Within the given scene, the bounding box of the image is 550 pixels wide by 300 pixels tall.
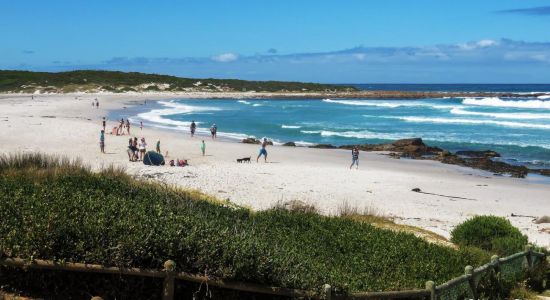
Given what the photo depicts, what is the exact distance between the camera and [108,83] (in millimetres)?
109438

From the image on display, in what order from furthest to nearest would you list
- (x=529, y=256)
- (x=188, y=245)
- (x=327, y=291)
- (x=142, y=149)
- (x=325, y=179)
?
(x=142, y=149), (x=325, y=179), (x=529, y=256), (x=327, y=291), (x=188, y=245)

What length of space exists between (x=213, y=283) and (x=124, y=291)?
93 cm

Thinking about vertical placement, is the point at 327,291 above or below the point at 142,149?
above

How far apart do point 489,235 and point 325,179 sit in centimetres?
1194

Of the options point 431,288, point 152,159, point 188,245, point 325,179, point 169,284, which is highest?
point 188,245

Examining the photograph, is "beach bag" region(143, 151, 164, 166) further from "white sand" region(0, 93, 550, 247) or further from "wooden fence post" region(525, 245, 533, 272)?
"wooden fence post" region(525, 245, 533, 272)

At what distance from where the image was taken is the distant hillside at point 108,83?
98812mm

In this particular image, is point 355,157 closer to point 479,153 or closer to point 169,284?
point 479,153

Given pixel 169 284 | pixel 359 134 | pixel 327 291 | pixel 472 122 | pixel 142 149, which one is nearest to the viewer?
pixel 169 284

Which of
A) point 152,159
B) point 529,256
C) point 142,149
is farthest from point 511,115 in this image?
point 529,256

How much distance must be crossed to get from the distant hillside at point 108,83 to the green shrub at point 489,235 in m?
89.8

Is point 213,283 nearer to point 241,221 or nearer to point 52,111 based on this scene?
point 241,221

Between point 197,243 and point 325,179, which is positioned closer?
point 197,243

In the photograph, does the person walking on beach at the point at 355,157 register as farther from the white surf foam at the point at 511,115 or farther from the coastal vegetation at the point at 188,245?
the white surf foam at the point at 511,115
